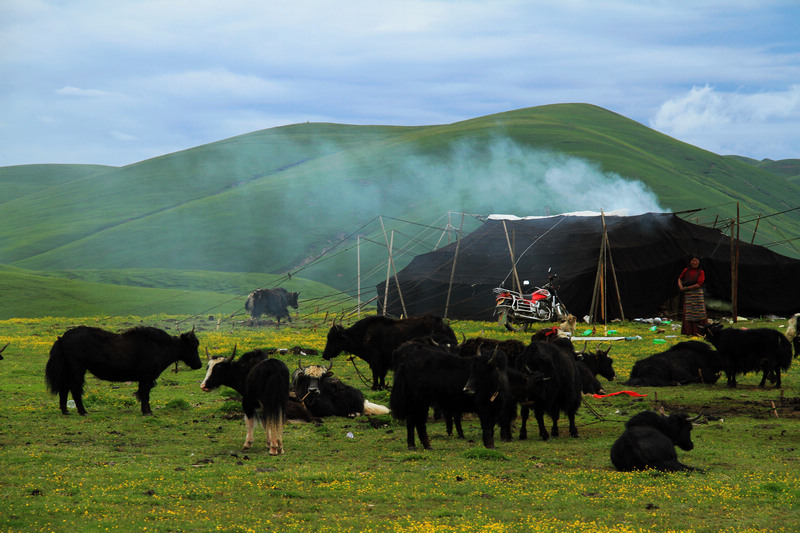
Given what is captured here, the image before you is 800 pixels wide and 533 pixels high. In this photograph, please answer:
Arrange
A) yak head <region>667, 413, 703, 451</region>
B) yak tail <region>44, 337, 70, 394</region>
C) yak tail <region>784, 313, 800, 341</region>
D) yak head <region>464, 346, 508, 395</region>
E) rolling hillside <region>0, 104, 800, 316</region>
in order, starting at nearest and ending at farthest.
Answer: yak head <region>667, 413, 703, 451</region> < yak head <region>464, 346, 508, 395</region> < yak tail <region>44, 337, 70, 394</region> < yak tail <region>784, 313, 800, 341</region> < rolling hillside <region>0, 104, 800, 316</region>

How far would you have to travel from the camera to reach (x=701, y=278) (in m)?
33.4

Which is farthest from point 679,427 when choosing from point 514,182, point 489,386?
point 514,182

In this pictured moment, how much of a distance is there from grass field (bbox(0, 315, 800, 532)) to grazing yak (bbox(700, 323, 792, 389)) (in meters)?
2.36

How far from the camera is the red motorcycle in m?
36.5

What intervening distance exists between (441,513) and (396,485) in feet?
4.71

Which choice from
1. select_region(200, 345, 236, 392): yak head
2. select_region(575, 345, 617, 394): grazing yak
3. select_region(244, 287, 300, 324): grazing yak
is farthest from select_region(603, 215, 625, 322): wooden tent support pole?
select_region(200, 345, 236, 392): yak head

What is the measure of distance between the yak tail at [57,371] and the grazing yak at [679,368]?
568 inches

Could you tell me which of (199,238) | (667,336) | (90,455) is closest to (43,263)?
(199,238)

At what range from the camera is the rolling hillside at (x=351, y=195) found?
396 feet

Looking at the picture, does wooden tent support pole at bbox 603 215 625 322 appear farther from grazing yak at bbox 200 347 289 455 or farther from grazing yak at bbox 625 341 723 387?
grazing yak at bbox 200 347 289 455

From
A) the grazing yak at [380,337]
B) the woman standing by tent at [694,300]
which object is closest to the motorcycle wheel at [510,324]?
the woman standing by tent at [694,300]

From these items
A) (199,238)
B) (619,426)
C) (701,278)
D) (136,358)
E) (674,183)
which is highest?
(674,183)

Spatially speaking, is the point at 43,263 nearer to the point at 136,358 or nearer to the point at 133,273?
the point at 133,273

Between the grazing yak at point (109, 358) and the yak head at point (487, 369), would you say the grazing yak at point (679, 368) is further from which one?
the grazing yak at point (109, 358)
